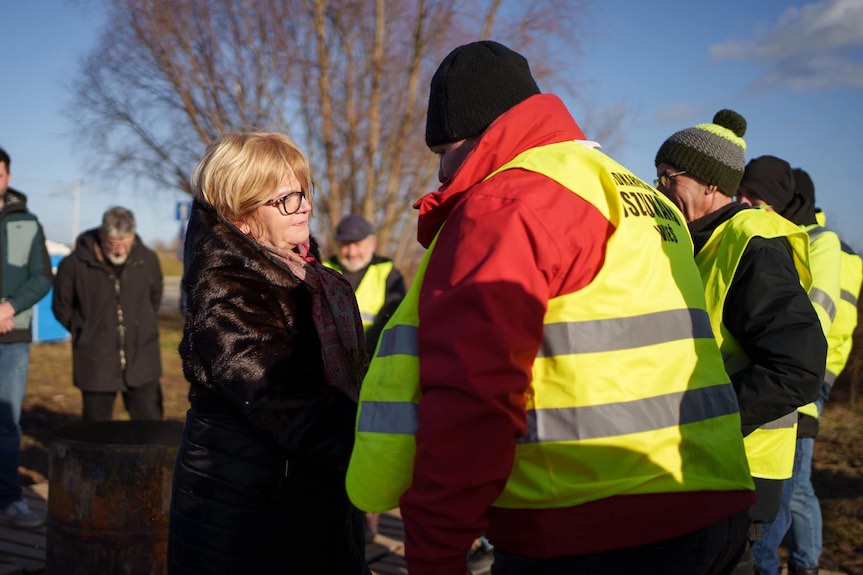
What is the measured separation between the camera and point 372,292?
5.35 meters

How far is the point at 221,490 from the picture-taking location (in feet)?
7.25

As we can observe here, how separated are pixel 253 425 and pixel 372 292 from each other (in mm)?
3211

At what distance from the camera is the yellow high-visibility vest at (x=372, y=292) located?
5289 millimetres

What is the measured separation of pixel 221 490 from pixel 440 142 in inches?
44.9

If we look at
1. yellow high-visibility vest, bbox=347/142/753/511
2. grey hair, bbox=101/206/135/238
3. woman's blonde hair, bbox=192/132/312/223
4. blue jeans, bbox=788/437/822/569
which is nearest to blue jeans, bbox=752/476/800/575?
blue jeans, bbox=788/437/822/569

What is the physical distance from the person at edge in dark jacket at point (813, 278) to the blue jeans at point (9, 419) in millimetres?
4236

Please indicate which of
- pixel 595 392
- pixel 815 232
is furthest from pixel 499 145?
pixel 815 232

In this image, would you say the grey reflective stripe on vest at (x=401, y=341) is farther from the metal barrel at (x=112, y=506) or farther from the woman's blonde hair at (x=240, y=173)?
the metal barrel at (x=112, y=506)

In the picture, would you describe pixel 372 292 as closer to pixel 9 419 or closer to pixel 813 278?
pixel 9 419

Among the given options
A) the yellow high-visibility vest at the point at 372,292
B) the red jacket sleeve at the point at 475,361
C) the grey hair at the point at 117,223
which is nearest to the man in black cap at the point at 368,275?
the yellow high-visibility vest at the point at 372,292

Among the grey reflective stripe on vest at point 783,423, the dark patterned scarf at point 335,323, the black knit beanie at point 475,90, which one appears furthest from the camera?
the grey reflective stripe on vest at point 783,423

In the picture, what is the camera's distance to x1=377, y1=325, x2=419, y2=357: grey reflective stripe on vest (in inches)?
61.1

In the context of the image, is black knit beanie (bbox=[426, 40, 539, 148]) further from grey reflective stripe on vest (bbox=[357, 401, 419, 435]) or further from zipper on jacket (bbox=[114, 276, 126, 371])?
zipper on jacket (bbox=[114, 276, 126, 371])

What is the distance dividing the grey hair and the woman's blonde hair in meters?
3.41
